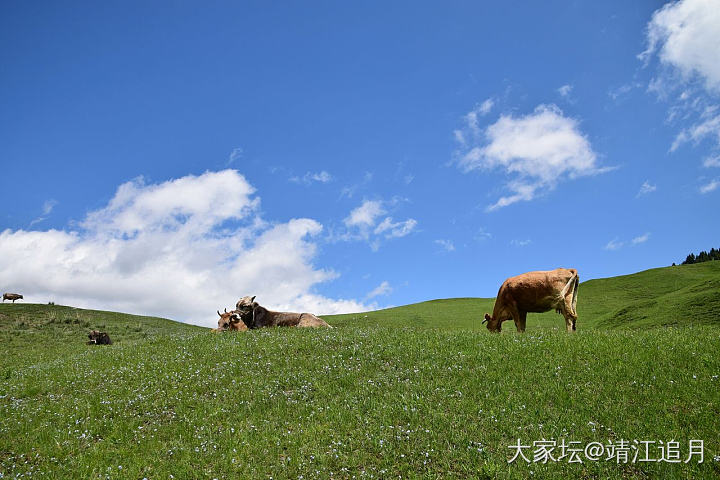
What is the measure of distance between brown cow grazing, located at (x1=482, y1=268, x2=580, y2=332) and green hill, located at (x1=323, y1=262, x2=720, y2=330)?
1347 centimetres

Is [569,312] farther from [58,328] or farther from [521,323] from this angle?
[58,328]

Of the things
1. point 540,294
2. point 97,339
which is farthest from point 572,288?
point 97,339

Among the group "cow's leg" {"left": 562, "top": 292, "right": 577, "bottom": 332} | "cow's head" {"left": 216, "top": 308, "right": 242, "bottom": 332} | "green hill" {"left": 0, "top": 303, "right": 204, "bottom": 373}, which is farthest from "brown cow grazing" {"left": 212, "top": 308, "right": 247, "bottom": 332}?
"cow's leg" {"left": 562, "top": 292, "right": 577, "bottom": 332}

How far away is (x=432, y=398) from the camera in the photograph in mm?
11555

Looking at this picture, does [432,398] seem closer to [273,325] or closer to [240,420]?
[240,420]

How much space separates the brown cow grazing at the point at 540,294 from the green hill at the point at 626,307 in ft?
44.2

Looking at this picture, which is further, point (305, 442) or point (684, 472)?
point (305, 442)

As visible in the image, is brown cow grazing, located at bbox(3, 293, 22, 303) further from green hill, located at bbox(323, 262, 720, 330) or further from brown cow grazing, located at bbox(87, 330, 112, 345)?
green hill, located at bbox(323, 262, 720, 330)

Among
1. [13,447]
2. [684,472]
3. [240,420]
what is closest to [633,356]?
[684,472]

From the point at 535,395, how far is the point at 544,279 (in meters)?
10.1

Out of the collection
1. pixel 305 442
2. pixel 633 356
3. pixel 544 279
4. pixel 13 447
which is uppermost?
pixel 544 279

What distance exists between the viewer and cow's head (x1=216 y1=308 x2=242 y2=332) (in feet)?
90.5

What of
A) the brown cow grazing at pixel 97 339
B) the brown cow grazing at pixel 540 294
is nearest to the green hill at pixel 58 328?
the brown cow grazing at pixel 97 339

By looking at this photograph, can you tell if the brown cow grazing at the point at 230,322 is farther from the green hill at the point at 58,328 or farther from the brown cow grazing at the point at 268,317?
the green hill at the point at 58,328
